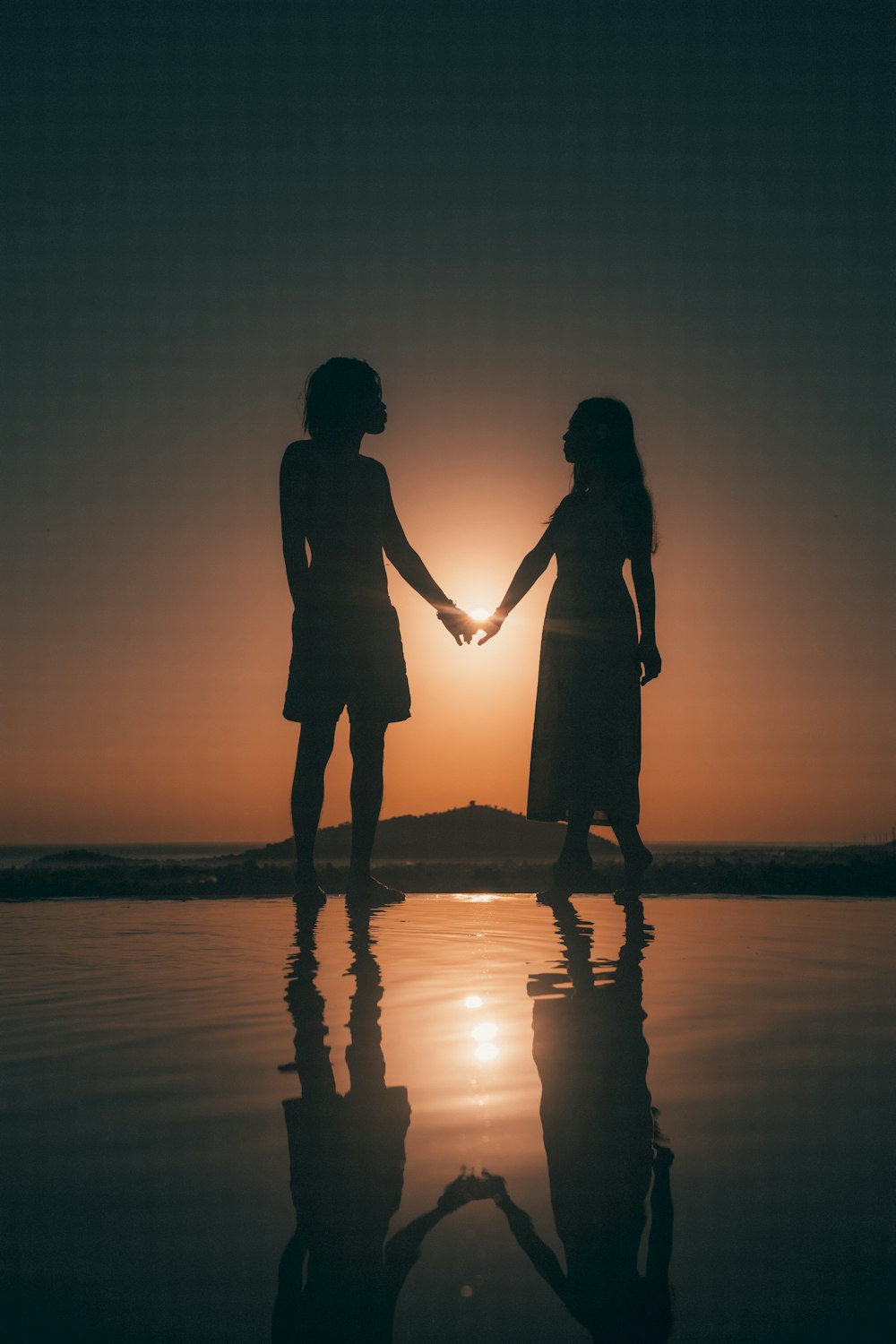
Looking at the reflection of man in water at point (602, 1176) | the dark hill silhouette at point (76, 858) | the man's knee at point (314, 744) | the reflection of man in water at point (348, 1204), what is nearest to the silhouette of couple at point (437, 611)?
the man's knee at point (314, 744)

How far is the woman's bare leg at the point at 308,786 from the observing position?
577cm

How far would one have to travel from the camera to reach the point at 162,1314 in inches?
43.6

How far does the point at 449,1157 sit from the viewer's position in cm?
151

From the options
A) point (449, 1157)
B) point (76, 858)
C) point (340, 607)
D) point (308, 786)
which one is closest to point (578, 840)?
point (308, 786)

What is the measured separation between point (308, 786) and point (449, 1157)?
4.33 m

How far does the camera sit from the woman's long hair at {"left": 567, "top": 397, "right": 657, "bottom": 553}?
6277 millimetres

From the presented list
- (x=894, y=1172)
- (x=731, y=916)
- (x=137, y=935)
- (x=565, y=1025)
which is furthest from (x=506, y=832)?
(x=894, y=1172)

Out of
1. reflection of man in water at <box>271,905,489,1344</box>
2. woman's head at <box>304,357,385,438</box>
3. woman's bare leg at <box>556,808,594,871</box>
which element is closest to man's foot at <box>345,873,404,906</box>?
woman's bare leg at <box>556,808,594,871</box>

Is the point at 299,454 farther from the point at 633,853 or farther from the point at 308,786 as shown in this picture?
the point at 633,853

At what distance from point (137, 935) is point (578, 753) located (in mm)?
2807

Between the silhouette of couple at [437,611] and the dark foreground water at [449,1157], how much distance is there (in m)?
2.76

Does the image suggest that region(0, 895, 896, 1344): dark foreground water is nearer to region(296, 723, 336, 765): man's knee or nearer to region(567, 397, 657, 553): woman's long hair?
region(296, 723, 336, 765): man's knee

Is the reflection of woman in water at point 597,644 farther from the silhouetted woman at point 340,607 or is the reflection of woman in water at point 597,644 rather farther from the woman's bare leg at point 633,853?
the silhouetted woman at point 340,607

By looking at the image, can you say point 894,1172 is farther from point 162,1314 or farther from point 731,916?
point 731,916
